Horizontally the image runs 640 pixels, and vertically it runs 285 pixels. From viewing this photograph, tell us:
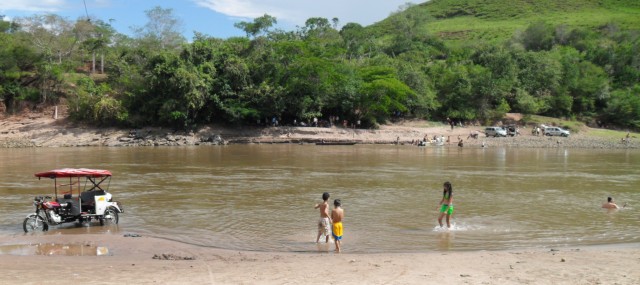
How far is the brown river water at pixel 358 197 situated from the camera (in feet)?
51.5

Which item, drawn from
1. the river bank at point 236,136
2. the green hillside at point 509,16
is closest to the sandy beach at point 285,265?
the river bank at point 236,136

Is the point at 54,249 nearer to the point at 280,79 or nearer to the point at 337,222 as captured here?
the point at 337,222

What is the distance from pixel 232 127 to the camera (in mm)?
59906

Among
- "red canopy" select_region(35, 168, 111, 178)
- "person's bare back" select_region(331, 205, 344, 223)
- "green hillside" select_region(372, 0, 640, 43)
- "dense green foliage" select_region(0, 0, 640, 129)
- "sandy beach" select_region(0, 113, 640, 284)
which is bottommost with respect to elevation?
"sandy beach" select_region(0, 113, 640, 284)

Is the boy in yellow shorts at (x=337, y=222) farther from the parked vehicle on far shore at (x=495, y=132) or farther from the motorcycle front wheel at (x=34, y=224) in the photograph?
the parked vehicle on far shore at (x=495, y=132)

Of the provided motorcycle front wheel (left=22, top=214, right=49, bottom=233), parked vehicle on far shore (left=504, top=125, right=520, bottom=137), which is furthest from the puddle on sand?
parked vehicle on far shore (left=504, top=125, right=520, bottom=137)

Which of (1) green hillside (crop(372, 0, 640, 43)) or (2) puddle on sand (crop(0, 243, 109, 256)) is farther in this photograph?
(1) green hillside (crop(372, 0, 640, 43))

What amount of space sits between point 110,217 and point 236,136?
40896 mm

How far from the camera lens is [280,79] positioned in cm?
6078

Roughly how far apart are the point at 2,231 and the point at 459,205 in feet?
51.7

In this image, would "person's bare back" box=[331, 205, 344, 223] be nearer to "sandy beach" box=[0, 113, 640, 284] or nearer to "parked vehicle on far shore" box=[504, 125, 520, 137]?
"sandy beach" box=[0, 113, 640, 284]

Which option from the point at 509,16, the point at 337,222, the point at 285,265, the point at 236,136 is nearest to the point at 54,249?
the point at 285,265

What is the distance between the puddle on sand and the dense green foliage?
4162 cm

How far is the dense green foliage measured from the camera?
57844 mm
